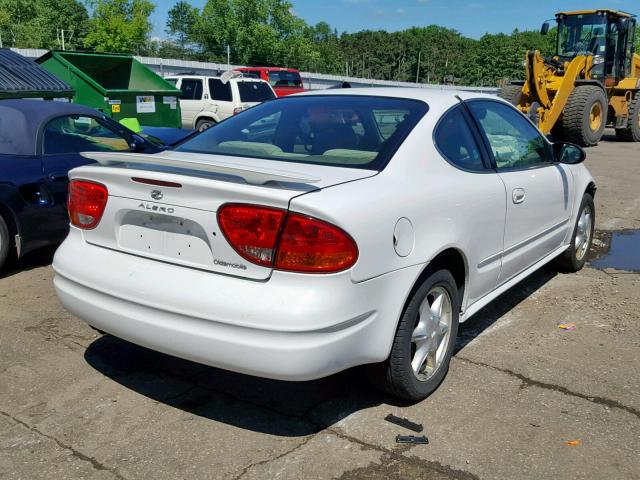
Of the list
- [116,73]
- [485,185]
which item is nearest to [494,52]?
[116,73]

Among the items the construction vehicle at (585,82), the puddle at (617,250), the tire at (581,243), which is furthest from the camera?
the construction vehicle at (585,82)

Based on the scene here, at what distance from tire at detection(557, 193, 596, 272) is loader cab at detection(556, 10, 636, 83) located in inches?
453

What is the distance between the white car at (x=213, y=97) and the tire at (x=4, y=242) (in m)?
11.1

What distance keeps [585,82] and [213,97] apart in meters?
9.09

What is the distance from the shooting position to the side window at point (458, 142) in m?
3.43

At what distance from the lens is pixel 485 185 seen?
358cm

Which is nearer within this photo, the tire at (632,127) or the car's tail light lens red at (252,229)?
the car's tail light lens red at (252,229)

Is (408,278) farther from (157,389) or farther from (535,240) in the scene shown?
(535,240)

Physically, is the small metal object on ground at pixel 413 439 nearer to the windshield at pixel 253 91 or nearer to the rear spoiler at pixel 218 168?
the rear spoiler at pixel 218 168

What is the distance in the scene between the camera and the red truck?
2134cm

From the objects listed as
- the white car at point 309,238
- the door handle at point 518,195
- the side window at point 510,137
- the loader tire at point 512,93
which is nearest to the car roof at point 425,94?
the white car at point 309,238

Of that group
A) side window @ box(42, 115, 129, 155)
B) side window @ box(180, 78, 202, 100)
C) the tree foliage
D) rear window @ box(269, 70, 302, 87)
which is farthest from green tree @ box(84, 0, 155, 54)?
side window @ box(42, 115, 129, 155)

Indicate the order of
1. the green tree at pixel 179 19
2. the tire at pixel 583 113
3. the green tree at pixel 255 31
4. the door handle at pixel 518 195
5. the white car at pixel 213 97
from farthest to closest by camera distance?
the green tree at pixel 179 19
the green tree at pixel 255 31
the white car at pixel 213 97
the tire at pixel 583 113
the door handle at pixel 518 195

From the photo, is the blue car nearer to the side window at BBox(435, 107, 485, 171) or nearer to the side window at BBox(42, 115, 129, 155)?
the side window at BBox(42, 115, 129, 155)
